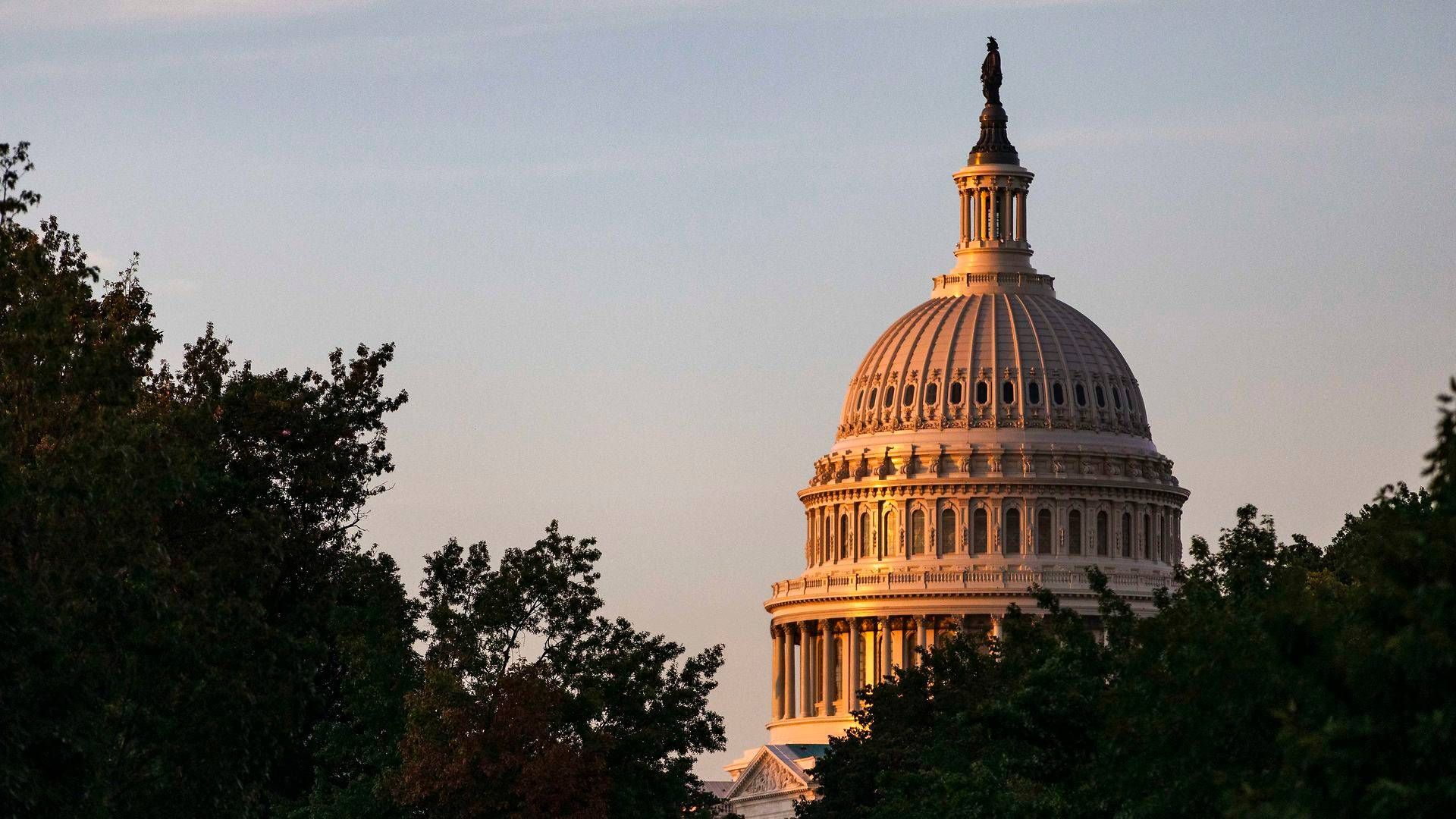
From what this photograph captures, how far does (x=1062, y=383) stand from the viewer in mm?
181500

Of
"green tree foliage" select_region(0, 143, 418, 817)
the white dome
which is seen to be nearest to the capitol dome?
the white dome

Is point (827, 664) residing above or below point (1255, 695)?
above

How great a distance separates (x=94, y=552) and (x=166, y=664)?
2.45 m

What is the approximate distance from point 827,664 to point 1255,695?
146 metres

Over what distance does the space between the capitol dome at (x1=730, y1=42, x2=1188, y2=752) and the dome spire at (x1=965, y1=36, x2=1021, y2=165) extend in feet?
19.1

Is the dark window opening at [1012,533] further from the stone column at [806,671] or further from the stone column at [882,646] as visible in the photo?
the stone column at [806,671]

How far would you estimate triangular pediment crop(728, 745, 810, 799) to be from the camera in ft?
549

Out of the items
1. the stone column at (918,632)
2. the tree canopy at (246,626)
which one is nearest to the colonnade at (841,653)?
the stone column at (918,632)

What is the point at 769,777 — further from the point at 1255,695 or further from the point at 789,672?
the point at 1255,695

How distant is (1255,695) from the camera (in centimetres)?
3747

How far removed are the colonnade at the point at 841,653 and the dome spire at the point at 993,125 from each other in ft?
93.3

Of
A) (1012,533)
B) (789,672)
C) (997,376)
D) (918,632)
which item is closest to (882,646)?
(918,632)

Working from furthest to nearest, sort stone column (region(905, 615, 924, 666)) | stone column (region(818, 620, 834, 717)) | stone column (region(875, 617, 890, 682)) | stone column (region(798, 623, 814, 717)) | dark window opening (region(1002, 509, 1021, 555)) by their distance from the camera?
stone column (region(798, 623, 814, 717))
stone column (region(818, 620, 834, 717))
dark window opening (region(1002, 509, 1021, 555))
stone column (region(875, 617, 890, 682))
stone column (region(905, 615, 924, 666))

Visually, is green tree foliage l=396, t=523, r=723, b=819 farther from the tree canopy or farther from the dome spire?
the dome spire
